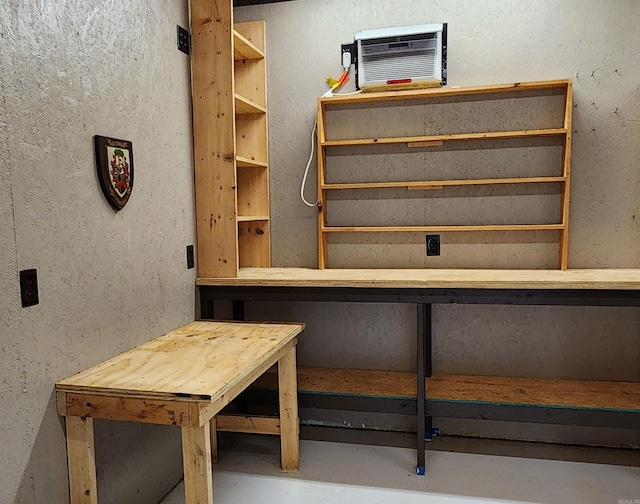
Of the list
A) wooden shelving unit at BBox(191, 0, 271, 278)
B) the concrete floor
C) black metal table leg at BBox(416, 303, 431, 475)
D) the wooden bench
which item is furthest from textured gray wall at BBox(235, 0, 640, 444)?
the wooden bench

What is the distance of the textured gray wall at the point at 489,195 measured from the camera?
9.21ft

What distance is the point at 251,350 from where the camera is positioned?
2111mm

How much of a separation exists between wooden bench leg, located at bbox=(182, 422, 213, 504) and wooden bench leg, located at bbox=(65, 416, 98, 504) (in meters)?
0.36

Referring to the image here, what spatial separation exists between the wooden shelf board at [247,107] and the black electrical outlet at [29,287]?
1493 millimetres

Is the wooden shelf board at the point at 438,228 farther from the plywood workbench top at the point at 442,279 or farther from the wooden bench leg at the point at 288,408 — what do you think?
the wooden bench leg at the point at 288,408

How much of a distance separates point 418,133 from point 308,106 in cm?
69

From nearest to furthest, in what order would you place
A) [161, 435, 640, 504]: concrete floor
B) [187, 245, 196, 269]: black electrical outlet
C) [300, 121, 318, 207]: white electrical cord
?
1. [161, 435, 640, 504]: concrete floor
2. [187, 245, 196, 269]: black electrical outlet
3. [300, 121, 318, 207]: white electrical cord

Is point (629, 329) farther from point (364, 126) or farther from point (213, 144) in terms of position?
point (213, 144)

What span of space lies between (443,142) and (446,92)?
28 cm

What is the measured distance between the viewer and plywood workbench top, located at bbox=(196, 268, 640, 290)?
7.90 ft

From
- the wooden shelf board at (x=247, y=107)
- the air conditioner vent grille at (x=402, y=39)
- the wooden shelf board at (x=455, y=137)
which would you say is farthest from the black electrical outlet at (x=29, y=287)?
the air conditioner vent grille at (x=402, y=39)

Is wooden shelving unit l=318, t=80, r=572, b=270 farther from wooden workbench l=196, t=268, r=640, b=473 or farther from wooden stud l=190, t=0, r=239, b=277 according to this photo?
wooden stud l=190, t=0, r=239, b=277

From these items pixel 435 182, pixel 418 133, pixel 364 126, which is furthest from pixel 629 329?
pixel 364 126

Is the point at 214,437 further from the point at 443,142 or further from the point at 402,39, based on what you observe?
the point at 402,39
